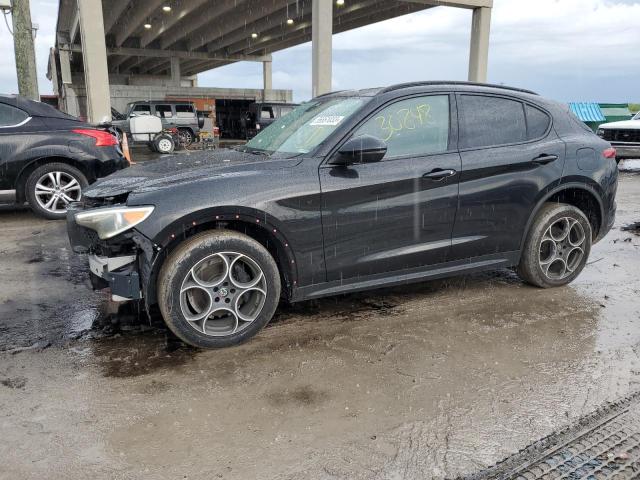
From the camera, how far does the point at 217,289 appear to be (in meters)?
3.33

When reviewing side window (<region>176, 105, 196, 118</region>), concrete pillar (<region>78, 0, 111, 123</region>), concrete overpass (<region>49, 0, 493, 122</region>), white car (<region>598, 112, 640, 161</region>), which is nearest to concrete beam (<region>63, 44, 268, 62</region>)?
concrete overpass (<region>49, 0, 493, 122</region>)

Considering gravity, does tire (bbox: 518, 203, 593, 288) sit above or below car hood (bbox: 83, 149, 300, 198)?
below

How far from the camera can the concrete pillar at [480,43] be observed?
848 inches

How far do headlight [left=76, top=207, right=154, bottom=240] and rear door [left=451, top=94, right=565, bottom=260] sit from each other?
2219 millimetres

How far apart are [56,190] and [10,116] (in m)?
1.07

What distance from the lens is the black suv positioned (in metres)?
3.24

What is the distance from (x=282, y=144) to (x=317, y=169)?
2.00 feet

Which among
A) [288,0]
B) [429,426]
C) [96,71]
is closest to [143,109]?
[96,71]

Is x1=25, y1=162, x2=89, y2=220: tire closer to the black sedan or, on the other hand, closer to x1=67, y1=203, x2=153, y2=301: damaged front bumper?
the black sedan

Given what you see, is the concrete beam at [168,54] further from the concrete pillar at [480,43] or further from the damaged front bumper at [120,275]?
the damaged front bumper at [120,275]

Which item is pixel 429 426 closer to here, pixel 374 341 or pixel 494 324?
pixel 374 341

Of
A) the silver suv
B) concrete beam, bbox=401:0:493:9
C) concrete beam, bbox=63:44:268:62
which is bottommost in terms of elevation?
the silver suv

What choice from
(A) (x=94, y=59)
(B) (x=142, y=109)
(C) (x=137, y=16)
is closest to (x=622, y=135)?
(A) (x=94, y=59)

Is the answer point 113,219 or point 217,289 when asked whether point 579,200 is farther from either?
point 113,219
